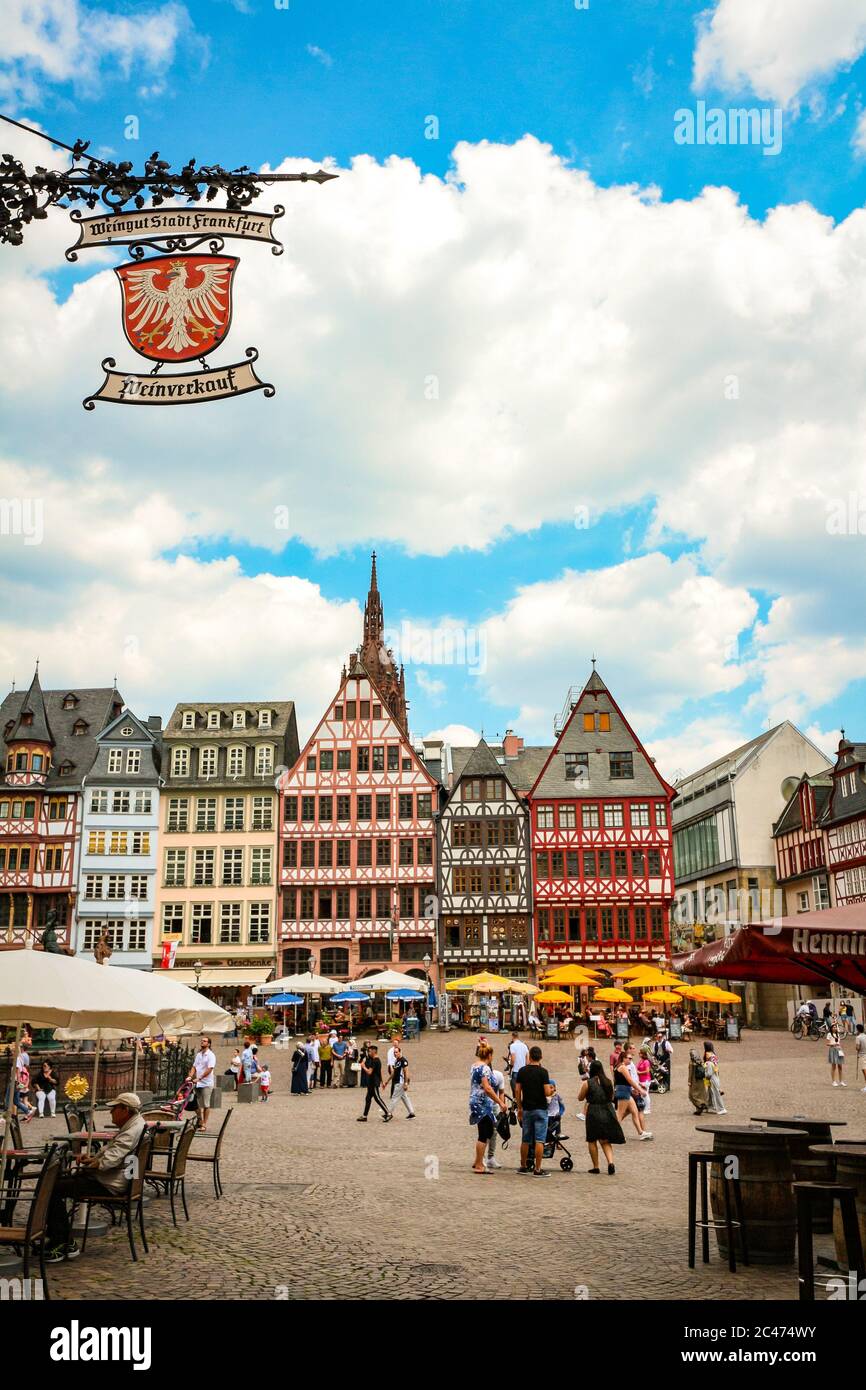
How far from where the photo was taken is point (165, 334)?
6430mm

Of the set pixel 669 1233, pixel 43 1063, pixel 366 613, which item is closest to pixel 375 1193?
pixel 669 1233

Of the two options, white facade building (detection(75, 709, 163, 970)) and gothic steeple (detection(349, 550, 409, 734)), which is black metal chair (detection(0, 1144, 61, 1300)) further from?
gothic steeple (detection(349, 550, 409, 734))

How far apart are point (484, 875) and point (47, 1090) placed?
1166 inches

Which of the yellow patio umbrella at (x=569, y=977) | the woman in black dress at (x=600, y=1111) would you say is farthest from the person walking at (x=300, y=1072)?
the woman in black dress at (x=600, y=1111)

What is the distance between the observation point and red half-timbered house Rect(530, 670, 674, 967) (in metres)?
51.1

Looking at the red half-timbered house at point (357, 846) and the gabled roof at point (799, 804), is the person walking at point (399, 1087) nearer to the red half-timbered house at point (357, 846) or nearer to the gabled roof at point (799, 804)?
the red half-timbered house at point (357, 846)

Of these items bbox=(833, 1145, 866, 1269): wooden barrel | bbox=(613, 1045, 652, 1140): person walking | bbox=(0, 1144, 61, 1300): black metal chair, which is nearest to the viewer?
bbox=(833, 1145, 866, 1269): wooden barrel

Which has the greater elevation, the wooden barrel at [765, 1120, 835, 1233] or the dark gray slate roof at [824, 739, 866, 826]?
the dark gray slate roof at [824, 739, 866, 826]

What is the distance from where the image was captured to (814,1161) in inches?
373

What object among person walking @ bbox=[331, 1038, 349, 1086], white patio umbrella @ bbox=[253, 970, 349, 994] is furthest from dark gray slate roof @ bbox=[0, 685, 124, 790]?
person walking @ bbox=[331, 1038, 349, 1086]

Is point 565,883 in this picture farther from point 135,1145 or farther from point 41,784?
point 135,1145

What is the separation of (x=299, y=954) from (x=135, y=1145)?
138 feet

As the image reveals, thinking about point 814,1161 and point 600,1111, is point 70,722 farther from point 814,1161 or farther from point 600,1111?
point 814,1161

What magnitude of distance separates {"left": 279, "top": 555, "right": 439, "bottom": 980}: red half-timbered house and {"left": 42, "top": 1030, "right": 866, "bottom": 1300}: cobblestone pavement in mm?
29614
